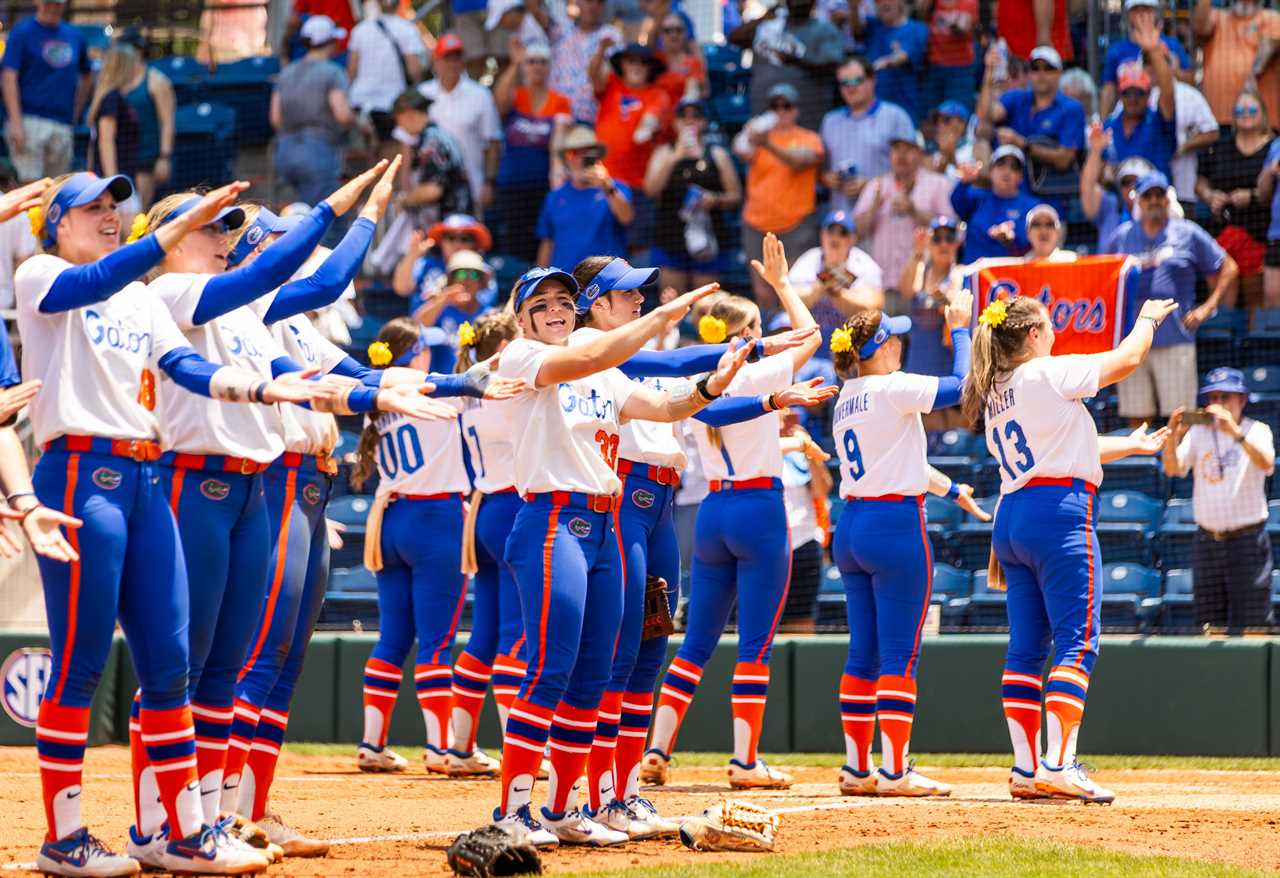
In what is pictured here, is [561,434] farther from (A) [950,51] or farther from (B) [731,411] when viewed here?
(A) [950,51]

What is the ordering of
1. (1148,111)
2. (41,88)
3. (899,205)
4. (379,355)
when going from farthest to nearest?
(41,88) → (899,205) → (1148,111) → (379,355)

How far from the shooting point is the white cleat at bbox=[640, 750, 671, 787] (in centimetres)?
753

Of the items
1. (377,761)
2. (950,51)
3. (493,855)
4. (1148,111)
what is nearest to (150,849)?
(493,855)

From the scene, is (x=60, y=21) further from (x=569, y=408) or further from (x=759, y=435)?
(x=569, y=408)

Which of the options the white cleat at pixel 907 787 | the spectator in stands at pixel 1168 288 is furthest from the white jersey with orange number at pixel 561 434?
the spectator in stands at pixel 1168 288

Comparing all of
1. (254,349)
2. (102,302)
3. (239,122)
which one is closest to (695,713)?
(254,349)

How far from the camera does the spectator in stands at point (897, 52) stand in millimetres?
12641

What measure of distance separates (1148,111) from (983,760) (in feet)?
15.9

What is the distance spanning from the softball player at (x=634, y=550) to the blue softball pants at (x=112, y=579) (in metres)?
1.42

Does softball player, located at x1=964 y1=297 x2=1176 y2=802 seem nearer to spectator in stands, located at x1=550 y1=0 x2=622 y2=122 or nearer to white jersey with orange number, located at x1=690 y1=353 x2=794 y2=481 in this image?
white jersey with orange number, located at x1=690 y1=353 x2=794 y2=481

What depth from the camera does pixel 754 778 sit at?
745 cm

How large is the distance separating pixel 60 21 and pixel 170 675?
36.5 ft

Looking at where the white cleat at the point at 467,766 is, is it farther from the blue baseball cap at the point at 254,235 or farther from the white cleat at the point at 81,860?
the white cleat at the point at 81,860

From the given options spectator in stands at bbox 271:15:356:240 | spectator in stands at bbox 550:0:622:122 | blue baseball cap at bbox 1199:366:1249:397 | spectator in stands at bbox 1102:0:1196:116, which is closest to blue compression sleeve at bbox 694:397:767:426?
blue baseball cap at bbox 1199:366:1249:397
